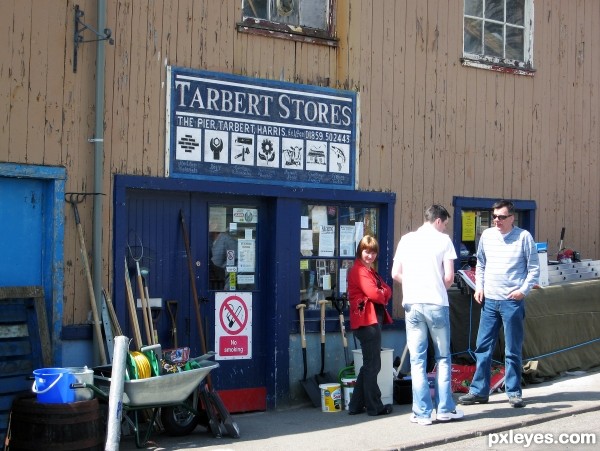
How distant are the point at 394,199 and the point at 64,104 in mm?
4037

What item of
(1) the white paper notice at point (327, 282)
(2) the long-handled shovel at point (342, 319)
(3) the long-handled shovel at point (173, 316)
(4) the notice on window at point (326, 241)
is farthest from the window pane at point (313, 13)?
(3) the long-handled shovel at point (173, 316)

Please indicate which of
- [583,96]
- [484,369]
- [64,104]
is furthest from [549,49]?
[64,104]

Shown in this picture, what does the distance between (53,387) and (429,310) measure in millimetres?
3323

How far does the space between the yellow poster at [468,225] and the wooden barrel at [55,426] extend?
592cm

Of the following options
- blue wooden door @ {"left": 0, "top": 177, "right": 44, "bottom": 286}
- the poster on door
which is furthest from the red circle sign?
blue wooden door @ {"left": 0, "top": 177, "right": 44, "bottom": 286}

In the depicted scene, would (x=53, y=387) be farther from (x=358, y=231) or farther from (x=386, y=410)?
(x=358, y=231)

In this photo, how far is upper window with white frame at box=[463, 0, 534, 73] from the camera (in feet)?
39.5

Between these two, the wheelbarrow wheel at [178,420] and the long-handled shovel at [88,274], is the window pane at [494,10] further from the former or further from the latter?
the wheelbarrow wheel at [178,420]

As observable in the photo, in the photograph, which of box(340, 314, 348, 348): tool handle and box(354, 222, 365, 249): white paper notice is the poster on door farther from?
box(354, 222, 365, 249): white paper notice

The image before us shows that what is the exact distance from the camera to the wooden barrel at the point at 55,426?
7.19 m

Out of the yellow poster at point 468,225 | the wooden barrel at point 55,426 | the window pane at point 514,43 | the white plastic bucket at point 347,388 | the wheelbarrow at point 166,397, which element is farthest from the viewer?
the window pane at point 514,43

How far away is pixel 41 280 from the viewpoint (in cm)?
849

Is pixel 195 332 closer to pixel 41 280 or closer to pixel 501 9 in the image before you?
pixel 41 280

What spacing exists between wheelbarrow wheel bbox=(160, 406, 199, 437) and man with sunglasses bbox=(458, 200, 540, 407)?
275cm
